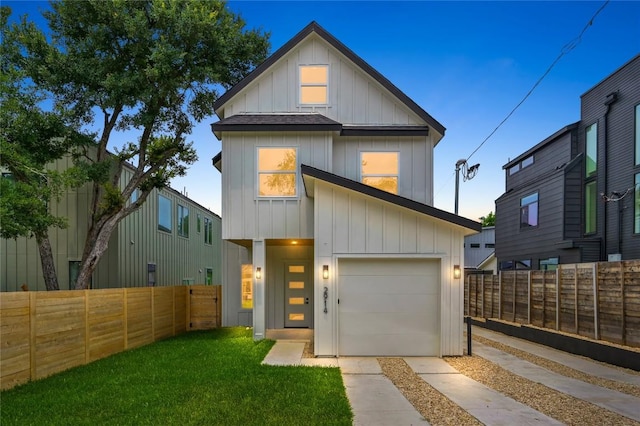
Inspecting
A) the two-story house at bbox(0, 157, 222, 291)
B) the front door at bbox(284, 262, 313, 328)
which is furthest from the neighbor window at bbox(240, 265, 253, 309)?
the two-story house at bbox(0, 157, 222, 291)

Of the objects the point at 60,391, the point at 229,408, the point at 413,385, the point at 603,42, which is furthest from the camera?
the point at 603,42

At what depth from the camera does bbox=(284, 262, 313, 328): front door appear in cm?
1280

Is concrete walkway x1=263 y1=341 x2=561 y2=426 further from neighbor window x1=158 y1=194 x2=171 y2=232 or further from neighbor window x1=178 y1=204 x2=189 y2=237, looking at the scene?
neighbor window x1=178 y1=204 x2=189 y2=237

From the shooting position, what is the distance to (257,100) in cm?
1209

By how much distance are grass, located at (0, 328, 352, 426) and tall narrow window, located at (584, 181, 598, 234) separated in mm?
12473

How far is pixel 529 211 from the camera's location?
18.4 metres

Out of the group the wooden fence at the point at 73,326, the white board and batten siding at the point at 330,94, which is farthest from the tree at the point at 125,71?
the wooden fence at the point at 73,326

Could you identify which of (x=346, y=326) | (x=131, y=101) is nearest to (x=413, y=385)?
(x=346, y=326)

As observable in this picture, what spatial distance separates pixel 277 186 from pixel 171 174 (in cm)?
453

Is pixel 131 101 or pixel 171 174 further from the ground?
pixel 131 101

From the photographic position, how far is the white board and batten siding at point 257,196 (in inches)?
442

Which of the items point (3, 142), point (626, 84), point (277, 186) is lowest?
point (277, 186)

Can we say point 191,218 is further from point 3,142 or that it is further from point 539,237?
point 539,237

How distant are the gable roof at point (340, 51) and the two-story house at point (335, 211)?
30 mm
